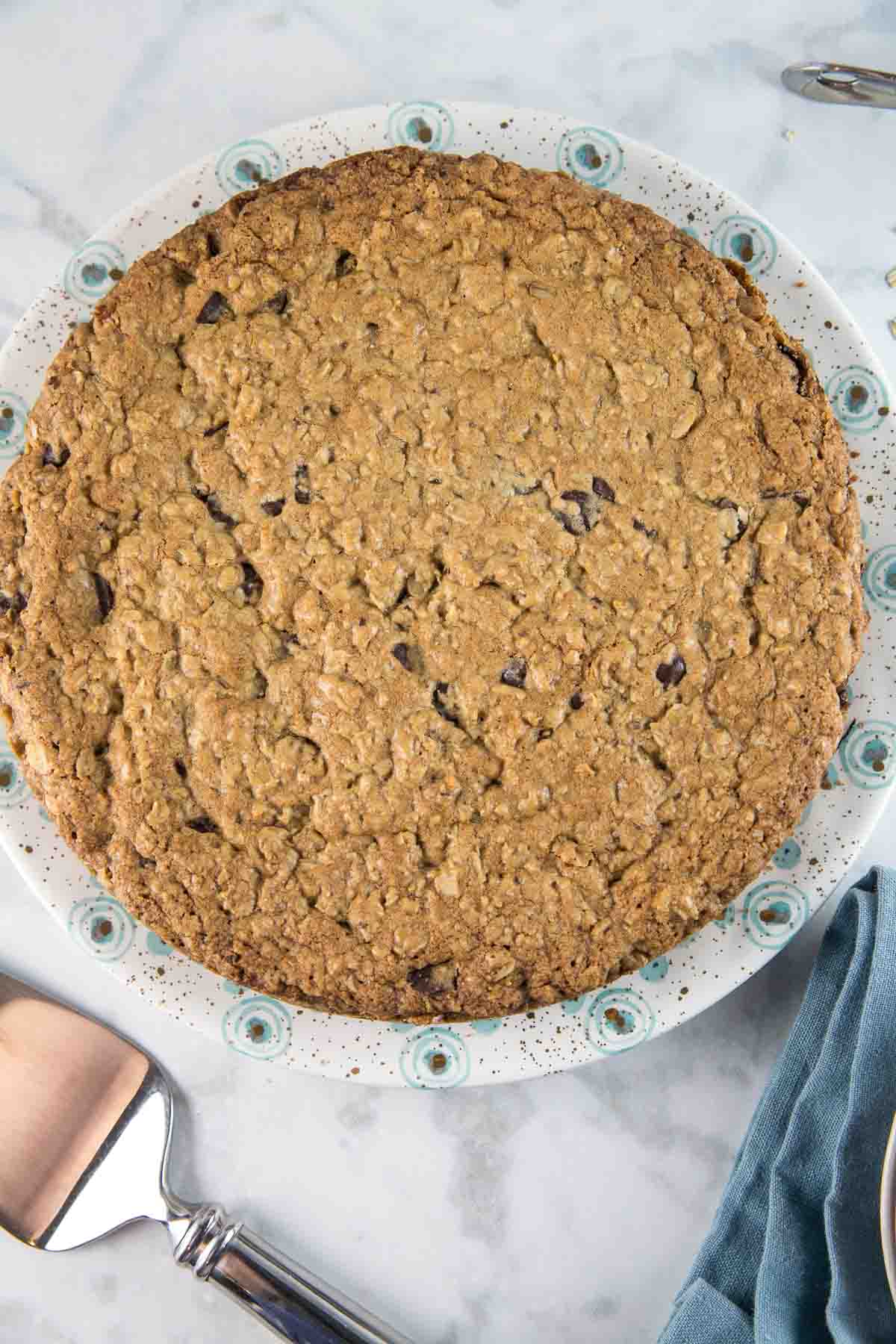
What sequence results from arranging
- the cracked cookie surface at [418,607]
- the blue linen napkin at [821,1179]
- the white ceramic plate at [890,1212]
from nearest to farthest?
1. the white ceramic plate at [890,1212]
2. the cracked cookie surface at [418,607]
3. the blue linen napkin at [821,1179]

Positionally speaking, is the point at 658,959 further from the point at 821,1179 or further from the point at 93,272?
the point at 93,272

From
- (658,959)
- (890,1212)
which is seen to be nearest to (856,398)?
(658,959)

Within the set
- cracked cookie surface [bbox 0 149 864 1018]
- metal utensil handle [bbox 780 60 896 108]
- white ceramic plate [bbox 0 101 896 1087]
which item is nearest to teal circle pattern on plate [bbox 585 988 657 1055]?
white ceramic plate [bbox 0 101 896 1087]

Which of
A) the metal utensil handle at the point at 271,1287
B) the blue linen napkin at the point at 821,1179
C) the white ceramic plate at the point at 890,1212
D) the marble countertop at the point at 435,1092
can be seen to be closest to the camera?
the white ceramic plate at the point at 890,1212

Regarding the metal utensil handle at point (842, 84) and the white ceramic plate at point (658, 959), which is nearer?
the white ceramic plate at point (658, 959)

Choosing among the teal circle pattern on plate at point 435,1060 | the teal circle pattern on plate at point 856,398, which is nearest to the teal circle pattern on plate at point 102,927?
the teal circle pattern on plate at point 435,1060

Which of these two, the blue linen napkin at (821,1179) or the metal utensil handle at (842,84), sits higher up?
the metal utensil handle at (842,84)

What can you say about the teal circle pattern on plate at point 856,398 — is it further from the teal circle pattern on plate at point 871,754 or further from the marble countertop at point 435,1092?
the teal circle pattern on plate at point 871,754

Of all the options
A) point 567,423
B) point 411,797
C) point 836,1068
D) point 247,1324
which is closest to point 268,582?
point 411,797

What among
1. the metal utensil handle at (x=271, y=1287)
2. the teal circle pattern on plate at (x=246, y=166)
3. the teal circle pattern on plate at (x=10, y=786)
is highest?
the teal circle pattern on plate at (x=246, y=166)
